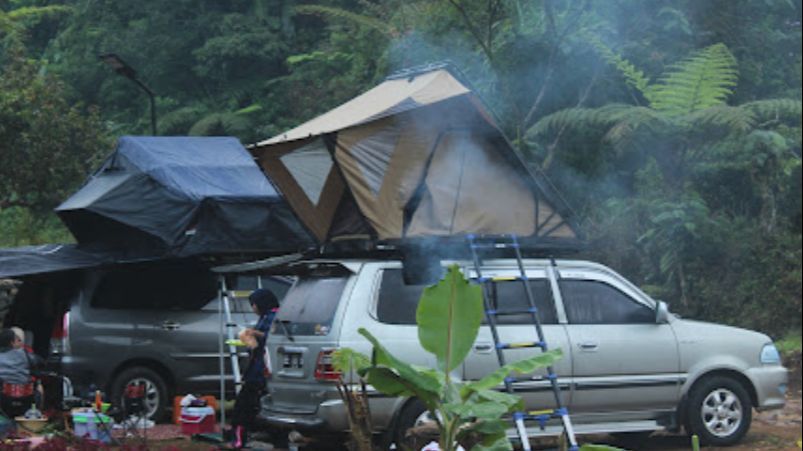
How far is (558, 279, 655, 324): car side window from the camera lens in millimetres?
10086

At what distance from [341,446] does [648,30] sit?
28.7 ft

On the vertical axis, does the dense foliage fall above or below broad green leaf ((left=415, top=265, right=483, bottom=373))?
above

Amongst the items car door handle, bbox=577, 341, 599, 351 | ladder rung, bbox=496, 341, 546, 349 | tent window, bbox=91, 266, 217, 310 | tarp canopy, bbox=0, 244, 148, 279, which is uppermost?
tarp canopy, bbox=0, 244, 148, 279

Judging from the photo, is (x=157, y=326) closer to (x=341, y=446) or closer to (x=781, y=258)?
(x=341, y=446)

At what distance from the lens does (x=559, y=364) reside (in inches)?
384

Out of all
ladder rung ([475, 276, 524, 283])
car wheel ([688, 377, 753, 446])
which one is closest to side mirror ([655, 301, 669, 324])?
car wheel ([688, 377, 753, 446])

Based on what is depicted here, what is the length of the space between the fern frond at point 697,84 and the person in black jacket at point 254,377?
7183mm

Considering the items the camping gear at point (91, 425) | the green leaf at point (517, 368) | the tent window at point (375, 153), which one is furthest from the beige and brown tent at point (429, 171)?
the camping gear at point (91, 425)

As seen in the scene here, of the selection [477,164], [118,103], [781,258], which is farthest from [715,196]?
[118,103]

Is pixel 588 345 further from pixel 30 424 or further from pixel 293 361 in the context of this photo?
pixel 30 424

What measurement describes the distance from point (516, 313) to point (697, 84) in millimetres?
6609

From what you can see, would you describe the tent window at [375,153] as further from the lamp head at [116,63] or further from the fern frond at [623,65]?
the fern frond at [623,65]

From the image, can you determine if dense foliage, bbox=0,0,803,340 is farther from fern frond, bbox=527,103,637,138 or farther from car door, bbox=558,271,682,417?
car door, bbox=558,271,682,417

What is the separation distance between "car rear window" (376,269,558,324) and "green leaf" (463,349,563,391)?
2.17 m
